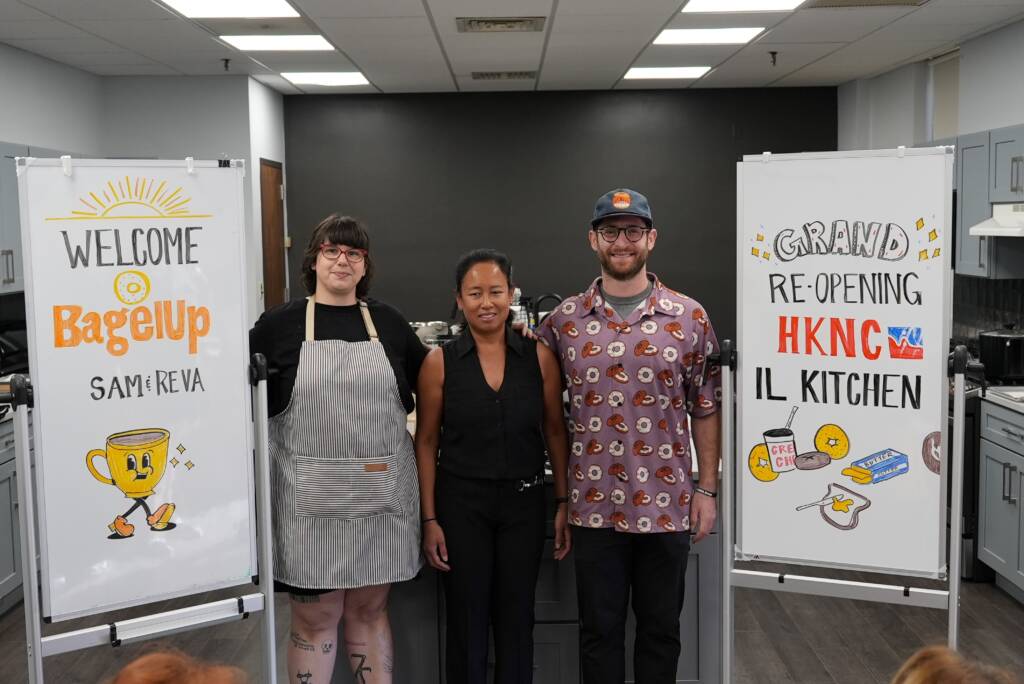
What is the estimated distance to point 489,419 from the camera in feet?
8.65

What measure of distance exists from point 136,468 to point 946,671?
192 cm

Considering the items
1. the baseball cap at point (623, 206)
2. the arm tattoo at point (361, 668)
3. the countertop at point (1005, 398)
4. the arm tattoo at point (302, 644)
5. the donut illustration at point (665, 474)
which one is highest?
the baseball cap at point (623, 206)

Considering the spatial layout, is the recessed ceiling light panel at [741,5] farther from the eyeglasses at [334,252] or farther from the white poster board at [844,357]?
the eyeglasses at [334,252]

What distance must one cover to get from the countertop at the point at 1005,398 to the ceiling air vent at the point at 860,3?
2.02 meters

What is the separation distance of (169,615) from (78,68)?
5.73 metres

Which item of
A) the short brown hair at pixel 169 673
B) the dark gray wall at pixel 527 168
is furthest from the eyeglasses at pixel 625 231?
the dark gray wall at pixel 527 168

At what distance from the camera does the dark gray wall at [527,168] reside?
890 centimetres

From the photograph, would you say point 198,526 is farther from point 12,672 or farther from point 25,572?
point 12,672

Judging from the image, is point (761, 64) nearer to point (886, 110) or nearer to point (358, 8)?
point (886, 110)

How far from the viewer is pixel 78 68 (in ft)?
23.3

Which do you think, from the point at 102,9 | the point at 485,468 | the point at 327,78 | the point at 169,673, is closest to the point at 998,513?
the point at 485,468

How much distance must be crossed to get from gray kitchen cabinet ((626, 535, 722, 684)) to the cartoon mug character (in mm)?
1456

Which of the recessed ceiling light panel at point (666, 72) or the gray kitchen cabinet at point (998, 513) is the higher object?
the recessed ceiling light panel at point (666, 72)

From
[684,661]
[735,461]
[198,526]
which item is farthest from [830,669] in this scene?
[198,526]
